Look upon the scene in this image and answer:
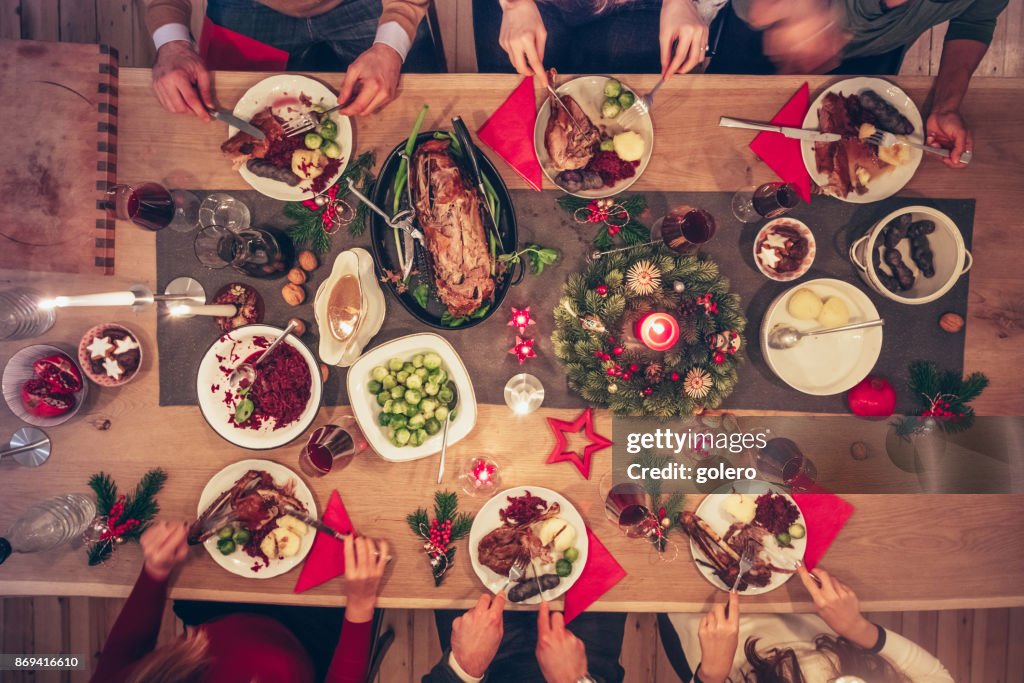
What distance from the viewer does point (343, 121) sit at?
1918mm

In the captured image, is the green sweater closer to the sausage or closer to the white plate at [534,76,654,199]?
the white plate at [534,76,654,199]

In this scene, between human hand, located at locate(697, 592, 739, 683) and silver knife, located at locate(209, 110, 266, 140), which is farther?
human hand, located at locate(697, 592, 739, 683)

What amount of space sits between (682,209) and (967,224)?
45.1 inches

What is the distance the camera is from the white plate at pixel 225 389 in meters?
1.93

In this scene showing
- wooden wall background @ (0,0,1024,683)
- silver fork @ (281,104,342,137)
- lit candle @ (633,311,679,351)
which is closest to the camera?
lit candle @ (633,311,679,351)

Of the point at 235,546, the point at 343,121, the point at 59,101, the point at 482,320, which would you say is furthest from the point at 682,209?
the point at 59,101

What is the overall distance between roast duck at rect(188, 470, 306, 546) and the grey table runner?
1.33ft

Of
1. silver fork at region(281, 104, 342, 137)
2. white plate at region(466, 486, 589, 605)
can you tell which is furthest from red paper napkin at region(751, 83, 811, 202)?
silver fork at region(281, 104, 342, 137)

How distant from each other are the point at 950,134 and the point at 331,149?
2.32 meters

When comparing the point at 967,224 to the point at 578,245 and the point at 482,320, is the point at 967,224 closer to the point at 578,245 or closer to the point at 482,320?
the point at 578,245

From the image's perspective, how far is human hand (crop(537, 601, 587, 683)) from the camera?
2014 mm

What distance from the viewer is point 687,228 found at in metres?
1.80

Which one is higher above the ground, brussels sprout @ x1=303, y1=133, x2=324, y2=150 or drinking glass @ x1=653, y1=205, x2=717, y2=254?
brussels sprout @ x1=303, y1=133, x2=324, y2=150

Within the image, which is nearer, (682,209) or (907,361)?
(682,209)
